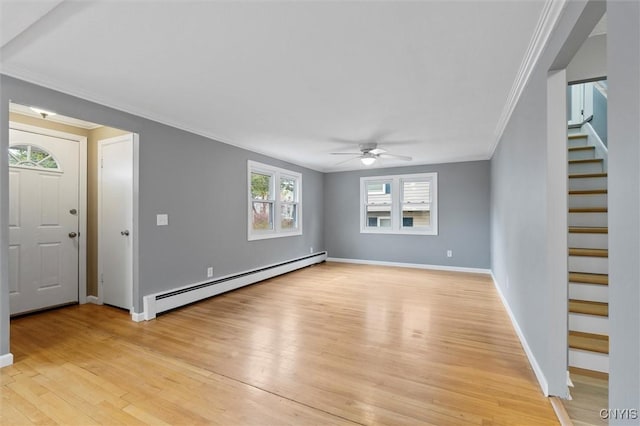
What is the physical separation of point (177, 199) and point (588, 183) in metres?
4.72

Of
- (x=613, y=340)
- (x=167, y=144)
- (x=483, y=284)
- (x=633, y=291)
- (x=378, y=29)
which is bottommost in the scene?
(x=483, y=284)

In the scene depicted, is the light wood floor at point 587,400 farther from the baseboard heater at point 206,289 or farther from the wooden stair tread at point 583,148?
→ the baseboard heater at point 206,289

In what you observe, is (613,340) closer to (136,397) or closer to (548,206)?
(548,206)

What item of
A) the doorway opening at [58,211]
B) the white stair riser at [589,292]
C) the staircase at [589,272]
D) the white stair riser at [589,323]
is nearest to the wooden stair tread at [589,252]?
the staircase at [589,272]

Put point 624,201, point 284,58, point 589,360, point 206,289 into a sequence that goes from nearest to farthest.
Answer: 1. point 624,201
2. point 589,360
3. point 284,58
4. point 206,289

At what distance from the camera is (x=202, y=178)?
4066 mm

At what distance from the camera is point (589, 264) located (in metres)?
2.39

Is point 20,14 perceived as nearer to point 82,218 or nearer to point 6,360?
point 6,360

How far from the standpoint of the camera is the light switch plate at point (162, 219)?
136 inches

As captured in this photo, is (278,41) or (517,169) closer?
(278,41)

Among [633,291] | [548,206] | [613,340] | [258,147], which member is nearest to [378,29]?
[548,206]

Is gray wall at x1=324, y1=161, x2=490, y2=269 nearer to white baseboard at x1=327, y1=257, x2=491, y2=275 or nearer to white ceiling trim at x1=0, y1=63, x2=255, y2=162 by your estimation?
white baseboard at x1=327, y1=257, x2=491, y2=275

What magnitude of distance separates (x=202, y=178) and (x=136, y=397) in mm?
2826

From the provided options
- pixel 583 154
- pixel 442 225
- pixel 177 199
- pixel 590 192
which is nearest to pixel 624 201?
pixel 590 192
